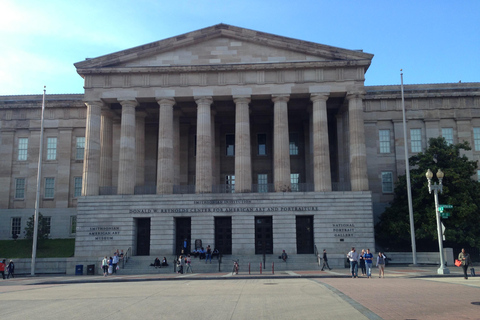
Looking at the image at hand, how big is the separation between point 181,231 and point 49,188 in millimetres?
19248

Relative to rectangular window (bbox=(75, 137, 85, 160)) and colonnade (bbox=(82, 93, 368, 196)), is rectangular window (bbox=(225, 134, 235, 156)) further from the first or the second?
rectangular window (bbox=(75, 137, 85, 160))

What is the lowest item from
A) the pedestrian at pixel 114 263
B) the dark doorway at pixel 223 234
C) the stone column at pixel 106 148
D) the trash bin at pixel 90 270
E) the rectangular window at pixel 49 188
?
the trash bin at pixel 90 270

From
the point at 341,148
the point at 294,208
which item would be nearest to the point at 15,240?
the point at 294,208

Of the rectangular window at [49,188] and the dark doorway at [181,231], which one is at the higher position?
the rectangular window at [49,188]

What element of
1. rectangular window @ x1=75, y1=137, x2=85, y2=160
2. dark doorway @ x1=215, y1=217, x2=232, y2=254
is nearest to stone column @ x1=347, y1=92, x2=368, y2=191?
dark doorway @ x1=215, y1=217, x2=232, y2=254

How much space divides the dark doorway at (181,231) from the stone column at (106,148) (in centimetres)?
872

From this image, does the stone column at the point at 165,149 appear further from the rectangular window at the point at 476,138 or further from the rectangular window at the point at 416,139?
the rectangular window at the point at 476,138

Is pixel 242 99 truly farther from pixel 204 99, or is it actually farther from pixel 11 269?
pixel 11 269

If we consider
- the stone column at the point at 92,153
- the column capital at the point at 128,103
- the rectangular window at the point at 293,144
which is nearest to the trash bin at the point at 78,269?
the stone column at the point at 92,153

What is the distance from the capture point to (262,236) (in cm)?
4112

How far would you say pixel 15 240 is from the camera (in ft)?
161

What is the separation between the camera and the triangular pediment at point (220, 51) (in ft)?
139

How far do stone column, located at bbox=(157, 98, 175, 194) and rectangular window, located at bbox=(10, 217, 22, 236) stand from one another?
1928 cm

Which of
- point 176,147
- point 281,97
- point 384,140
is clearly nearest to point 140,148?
point 176,147
